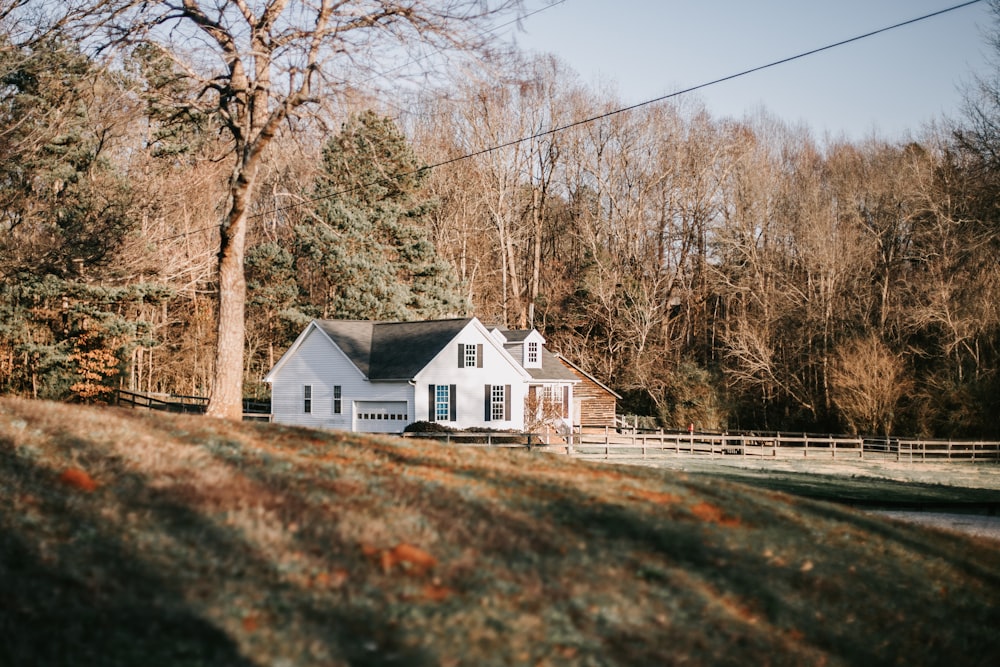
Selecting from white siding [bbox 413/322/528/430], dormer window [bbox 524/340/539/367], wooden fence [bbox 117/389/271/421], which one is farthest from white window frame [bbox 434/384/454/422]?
dormer window [bbox 524/340/539/367]

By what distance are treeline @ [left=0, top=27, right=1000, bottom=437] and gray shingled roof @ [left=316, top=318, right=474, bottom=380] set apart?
6040 mm

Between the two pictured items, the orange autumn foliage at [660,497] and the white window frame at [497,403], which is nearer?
the orange autumn foliage at [660,497]

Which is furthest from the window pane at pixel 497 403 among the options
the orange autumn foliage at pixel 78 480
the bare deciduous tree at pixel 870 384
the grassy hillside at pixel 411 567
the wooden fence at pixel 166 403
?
the orange autumn foliage at pixel 78 480

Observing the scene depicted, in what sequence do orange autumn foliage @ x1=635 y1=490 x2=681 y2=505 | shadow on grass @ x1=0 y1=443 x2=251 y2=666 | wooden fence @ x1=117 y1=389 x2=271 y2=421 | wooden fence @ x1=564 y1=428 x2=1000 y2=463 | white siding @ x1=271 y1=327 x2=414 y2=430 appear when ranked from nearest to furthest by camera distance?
1. shadow on grass @ x1=0 y1=443 x2=251 y2=666
2. orange autumn foliage @ x1=635 y1=490 x2=681 y2=505
3. wooden fence @ x1=564 y1=428 x2=1000 y2=463
4. wooden fence @ x1=117 y1=389 x2=271 y2=421
5. white siding @ x1=271 y1=327 x2=414 y2=430

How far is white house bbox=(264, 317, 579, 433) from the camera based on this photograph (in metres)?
45.2

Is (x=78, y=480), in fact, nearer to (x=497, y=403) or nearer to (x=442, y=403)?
(x=442, y=403)

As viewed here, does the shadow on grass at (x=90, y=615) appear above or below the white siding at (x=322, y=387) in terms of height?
below

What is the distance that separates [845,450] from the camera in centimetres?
4238

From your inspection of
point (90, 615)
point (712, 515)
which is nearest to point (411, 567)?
point (90, 615)

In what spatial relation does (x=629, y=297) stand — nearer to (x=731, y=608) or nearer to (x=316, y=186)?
(x=316, y=186)

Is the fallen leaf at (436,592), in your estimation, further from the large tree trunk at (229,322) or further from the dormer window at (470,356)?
the dormer window at (470,356)

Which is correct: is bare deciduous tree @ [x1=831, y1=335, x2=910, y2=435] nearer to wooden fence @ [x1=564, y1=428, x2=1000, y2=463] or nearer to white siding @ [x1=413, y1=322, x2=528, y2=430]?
wooden fence @ [x1=564, y1=428, x2=1000, y2=463]

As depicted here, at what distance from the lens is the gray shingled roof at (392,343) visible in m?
45.3

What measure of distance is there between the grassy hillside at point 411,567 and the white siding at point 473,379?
33.0m
